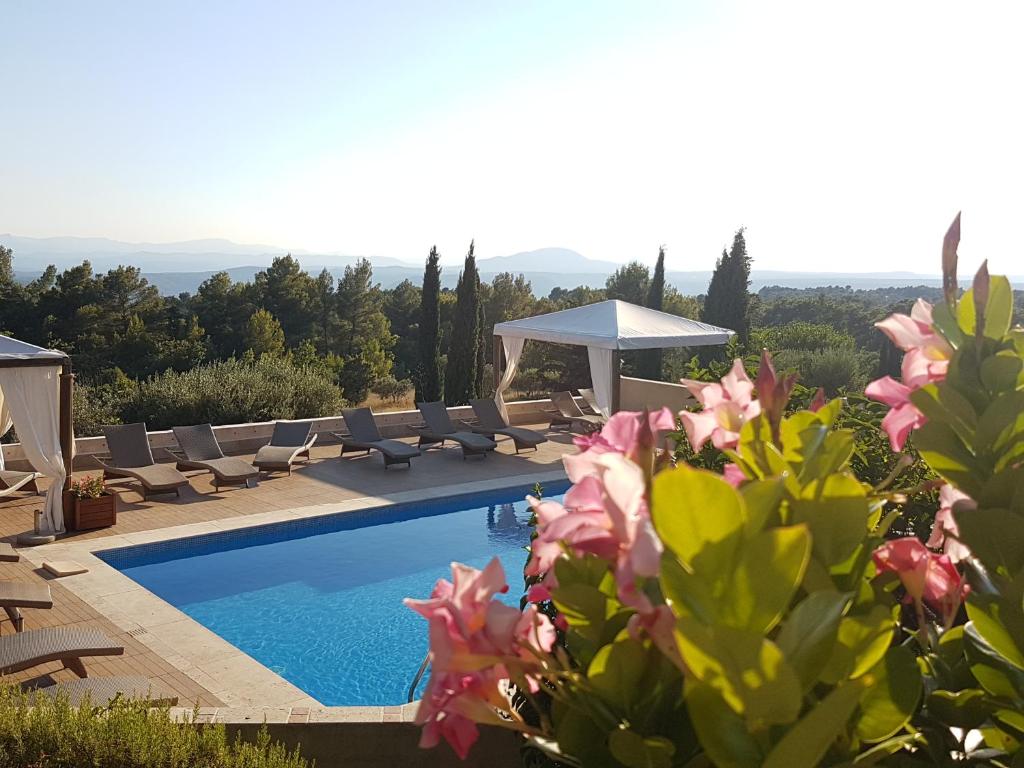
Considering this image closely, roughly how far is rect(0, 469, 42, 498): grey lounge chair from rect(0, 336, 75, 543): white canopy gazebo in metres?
1.30

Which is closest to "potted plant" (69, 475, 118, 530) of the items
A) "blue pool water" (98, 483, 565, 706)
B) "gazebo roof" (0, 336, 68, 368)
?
"blue pool water" (98, 483, 565, 706)

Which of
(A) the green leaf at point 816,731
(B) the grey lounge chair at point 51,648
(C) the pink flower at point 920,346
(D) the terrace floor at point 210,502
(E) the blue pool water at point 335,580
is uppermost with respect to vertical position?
(C) the pink flower at point 920,346

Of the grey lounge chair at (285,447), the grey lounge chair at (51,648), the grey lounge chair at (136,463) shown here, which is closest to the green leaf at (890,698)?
the grey lounge chair at (51,648)

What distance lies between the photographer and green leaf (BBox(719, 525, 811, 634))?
535 mm

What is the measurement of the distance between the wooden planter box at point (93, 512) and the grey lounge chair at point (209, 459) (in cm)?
184

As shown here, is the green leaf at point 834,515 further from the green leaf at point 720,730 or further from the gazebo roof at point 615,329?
the gazebo roof at point 615,329

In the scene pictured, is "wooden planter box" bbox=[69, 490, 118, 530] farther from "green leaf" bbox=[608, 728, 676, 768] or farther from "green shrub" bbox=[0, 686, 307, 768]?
"green leaf" bbox=[608, 728, 676, 768]

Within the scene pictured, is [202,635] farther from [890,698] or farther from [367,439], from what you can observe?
[890,698]

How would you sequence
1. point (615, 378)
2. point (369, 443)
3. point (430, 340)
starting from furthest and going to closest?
point (430, 340), point (615, 378), point (369, 443)

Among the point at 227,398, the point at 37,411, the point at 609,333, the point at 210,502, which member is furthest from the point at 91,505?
the point at 609,333

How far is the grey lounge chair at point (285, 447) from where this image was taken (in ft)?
40.0

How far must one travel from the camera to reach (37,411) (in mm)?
8859

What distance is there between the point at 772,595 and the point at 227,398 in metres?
15.4

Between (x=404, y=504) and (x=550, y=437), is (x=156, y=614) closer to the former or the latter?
(x=404, y=504)
